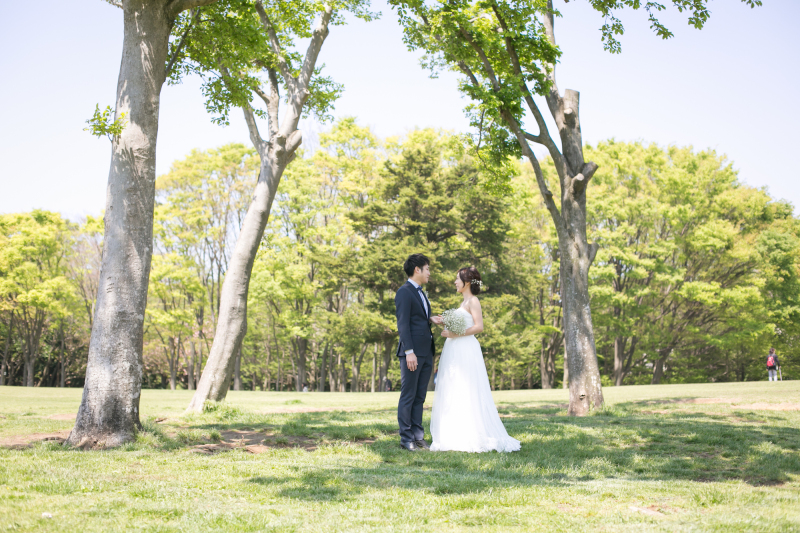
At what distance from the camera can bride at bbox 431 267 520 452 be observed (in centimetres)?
663

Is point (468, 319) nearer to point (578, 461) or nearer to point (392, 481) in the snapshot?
point (578, 461)

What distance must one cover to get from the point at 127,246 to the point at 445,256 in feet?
82.4

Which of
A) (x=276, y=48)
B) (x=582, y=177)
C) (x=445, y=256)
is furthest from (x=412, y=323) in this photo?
(x=445, y=256)

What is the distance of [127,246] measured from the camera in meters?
6.91

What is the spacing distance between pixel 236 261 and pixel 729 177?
31640mm

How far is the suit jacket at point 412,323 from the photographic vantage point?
6781 millimetres

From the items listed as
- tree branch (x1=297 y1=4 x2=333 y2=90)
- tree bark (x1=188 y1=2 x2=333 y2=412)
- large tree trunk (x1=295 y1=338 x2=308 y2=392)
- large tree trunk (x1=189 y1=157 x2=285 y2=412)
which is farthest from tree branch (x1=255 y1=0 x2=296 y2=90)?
large tree trunk (x1=295 y1=338 x2=308 y2=392)

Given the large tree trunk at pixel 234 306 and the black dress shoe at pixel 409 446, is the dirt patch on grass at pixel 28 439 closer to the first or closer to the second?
the large tree trunk at pixel 234 306

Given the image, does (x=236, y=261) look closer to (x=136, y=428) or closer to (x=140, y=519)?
(x=136, y=428)

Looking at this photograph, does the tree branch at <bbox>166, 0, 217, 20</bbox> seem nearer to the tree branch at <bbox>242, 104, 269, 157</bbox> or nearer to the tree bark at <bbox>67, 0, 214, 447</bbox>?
the tree bark at <bbox>67, 0, 214, 447</bbox>

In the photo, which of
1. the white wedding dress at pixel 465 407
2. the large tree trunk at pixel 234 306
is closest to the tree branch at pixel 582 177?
the white wedding dress at pixel 465 407

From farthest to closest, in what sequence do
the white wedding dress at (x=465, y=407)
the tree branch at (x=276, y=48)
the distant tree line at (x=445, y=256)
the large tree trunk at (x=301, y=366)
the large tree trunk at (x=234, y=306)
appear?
the large tree trunk at (x=301, y=366), the distant tree line at (x=445, y=256), the tree branch at (x=276, y=48), the large tree trunk at (x=234, y=306), the white wedding dress at (x=465, y=407)

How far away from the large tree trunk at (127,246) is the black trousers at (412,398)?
319cm

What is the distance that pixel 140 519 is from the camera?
3.50m
